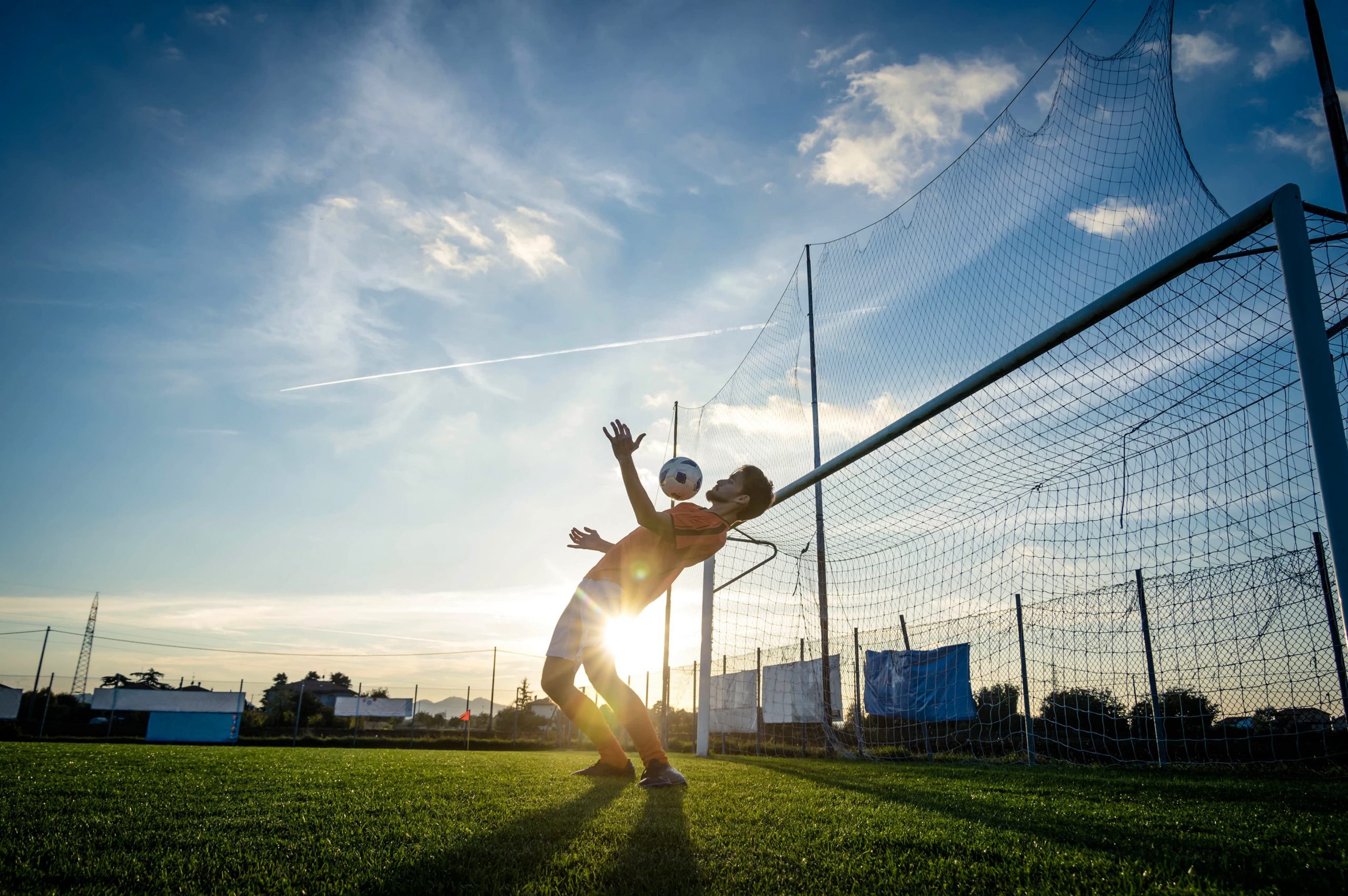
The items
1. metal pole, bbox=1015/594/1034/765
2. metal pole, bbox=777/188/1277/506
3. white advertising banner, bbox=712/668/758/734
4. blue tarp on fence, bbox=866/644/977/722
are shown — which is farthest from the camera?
white advertising banner, bbox=712/668/758/734

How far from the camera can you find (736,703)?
15.1 m

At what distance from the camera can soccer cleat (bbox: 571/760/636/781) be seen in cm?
436

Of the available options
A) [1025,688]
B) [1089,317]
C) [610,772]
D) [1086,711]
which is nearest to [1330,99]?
[1089,317]

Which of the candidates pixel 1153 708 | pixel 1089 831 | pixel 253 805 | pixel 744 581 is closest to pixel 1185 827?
pixel 1089 831

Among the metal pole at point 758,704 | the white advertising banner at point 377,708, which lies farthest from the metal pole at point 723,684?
the white advertising banner at point 377,708

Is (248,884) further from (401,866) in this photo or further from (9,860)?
(9,860)

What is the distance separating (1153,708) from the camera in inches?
297

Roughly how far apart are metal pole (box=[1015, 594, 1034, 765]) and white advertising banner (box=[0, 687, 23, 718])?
34.7 meters

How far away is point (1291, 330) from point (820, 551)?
790cm

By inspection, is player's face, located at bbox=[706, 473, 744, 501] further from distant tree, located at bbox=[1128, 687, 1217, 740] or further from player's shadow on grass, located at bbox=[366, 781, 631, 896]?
distant tree, located at bbox=[1128, 687, 1217, 740]

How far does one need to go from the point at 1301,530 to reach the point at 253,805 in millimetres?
6576

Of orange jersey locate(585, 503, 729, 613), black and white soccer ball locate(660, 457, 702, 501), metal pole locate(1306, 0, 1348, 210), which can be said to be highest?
metal pole locate(1306, 0, 1348, 210)

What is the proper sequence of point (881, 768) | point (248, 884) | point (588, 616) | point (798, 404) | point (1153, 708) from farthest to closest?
point (798, 404), point (1153, 708), point (881, 768), point (588, 616), point (248, 884)

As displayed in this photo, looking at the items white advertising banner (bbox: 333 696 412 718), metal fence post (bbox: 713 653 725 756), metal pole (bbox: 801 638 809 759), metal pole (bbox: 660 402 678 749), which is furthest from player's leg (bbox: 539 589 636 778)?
white advertising banner (bbox: 333 696 412 718)
